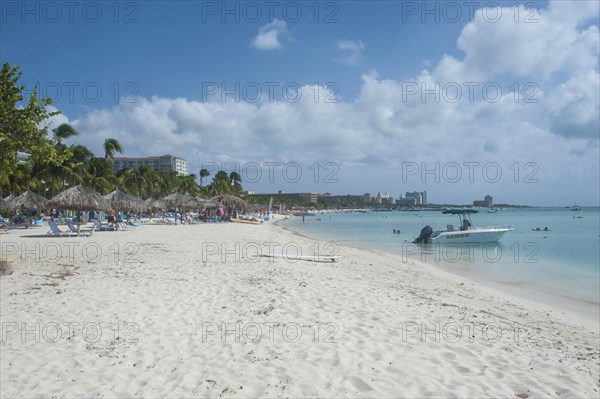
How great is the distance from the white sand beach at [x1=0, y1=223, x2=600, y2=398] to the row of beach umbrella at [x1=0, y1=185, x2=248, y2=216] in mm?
12891

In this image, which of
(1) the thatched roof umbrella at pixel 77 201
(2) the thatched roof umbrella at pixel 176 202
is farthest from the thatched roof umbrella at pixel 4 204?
(2) the thatched roof umbrella at pixel 176 202

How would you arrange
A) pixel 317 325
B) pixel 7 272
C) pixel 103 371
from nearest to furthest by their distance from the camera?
pixel 103 371 < pixel 317 325 < pixel 7 272

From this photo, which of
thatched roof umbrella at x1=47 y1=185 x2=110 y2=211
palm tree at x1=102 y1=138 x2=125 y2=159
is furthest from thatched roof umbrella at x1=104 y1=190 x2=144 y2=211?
palm tree at x1=102 y1=138 x2=125 y2=159

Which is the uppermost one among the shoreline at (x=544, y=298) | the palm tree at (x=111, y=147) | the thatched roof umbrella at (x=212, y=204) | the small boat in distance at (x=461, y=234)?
the palm tree at (x=111, y=147)

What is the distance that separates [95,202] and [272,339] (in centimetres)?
1974

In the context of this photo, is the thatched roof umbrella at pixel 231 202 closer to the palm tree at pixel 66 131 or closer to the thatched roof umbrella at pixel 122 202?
the thatched roof umbrella at pixel 122 202

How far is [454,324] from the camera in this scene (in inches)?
244

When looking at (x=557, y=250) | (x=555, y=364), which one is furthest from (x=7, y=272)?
(x=557, y=250)

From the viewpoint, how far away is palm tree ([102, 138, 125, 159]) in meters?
46.4

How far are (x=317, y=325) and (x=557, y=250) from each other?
2494 centimetres

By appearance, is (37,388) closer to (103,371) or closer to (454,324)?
(103,371)

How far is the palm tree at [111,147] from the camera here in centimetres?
4642

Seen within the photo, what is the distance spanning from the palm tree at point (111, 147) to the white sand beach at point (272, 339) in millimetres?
41208

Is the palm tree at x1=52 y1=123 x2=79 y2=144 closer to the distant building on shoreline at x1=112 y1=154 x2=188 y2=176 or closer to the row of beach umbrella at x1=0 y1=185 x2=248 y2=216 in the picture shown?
the row of beach umbrella at x1=0 y1=185 x2=248 y2=216
